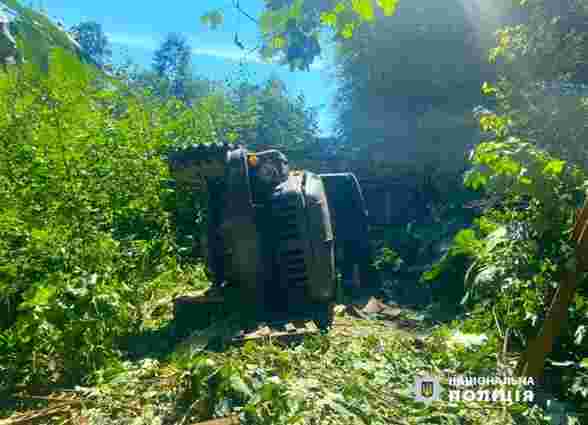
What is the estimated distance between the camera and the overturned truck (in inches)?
133

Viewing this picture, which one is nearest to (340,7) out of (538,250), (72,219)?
(538,250)

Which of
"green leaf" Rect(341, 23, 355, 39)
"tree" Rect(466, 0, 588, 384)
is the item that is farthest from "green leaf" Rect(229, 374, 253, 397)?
"green leaf" Rect(341, 23, 355, 39)

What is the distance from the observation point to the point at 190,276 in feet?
15.5

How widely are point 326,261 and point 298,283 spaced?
30 centimetres

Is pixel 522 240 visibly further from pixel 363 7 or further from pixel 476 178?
pixel 363 7

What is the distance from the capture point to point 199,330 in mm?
3414

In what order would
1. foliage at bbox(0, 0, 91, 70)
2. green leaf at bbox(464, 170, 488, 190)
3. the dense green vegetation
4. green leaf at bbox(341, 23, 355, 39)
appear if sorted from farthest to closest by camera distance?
green leaf at bbox(464, 170, 488, 190) < foliage at bbox(0, 0, 91, 70) < the dense green vegetation < green leaf at bbox(341, 23, 355, 39)

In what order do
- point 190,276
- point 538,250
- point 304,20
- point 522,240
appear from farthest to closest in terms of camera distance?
point 190,276 → point 522,240 → point 538,250 → point 304,20

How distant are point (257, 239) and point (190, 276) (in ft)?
5.48

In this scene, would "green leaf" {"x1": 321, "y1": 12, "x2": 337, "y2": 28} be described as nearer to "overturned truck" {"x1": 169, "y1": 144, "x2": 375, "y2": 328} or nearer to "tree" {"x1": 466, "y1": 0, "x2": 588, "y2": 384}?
"tree" {"x1": 466, "y1": 0, "x2": 588, "y2": 384}

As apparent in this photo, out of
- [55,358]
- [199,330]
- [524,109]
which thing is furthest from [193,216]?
[524,109]

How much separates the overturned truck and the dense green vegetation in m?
0.43

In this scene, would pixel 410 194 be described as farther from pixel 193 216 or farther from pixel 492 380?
pixel 492 380

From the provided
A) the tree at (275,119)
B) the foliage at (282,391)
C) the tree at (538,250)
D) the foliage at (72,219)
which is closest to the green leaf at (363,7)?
the tree at (538,250)
